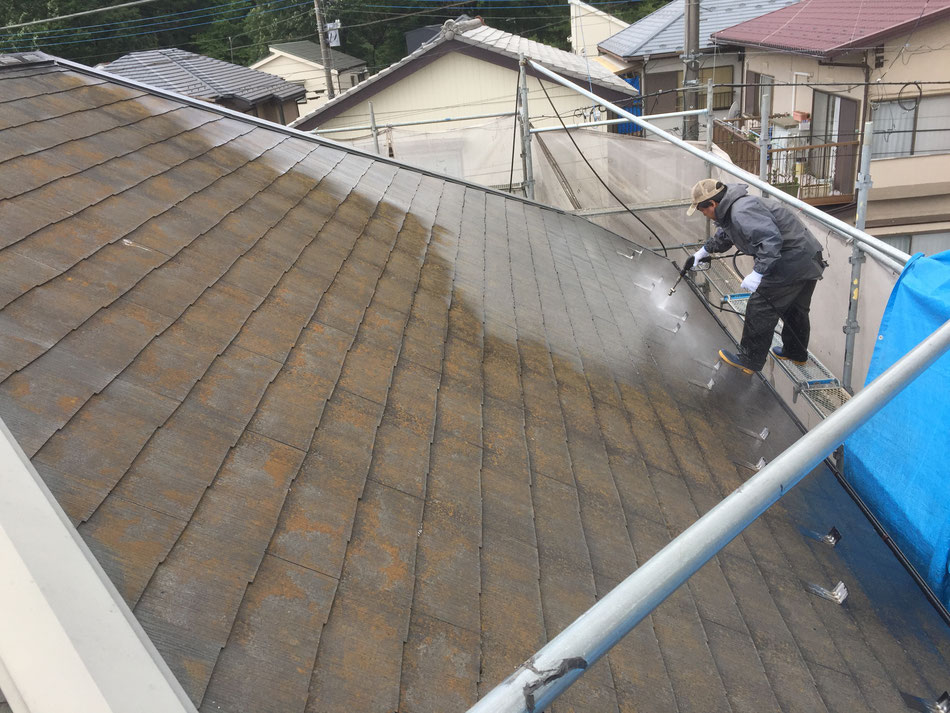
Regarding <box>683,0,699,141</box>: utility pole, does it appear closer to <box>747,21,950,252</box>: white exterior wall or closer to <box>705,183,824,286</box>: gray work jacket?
<box>747,21,950,252</box>: white exterior wall

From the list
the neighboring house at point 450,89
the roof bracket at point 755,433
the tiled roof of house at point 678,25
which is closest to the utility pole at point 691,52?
the neighboring house at point 450,89

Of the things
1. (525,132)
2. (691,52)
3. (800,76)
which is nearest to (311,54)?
(800,76)

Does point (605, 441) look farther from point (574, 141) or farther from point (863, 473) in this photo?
point (574, 141)

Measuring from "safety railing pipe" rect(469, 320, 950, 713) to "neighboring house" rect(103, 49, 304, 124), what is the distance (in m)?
20.0

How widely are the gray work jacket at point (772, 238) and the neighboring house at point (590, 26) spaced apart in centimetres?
3522

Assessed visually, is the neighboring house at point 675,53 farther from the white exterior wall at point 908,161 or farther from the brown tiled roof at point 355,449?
the brown tiled roof at point 355,449

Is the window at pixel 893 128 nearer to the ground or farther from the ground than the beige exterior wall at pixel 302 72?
nearer to the ground

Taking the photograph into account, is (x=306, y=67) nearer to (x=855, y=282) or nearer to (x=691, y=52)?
(x=691, y=52)

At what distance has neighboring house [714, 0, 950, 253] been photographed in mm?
14609

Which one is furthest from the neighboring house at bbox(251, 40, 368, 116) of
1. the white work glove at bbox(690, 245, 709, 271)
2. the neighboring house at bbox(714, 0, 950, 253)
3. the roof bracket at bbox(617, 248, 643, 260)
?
the white work glove at bbox(690, 245, 709, 271)

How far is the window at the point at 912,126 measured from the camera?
15.1 metres

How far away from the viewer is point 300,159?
20.5 feet

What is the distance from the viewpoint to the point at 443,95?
19641 millimetres

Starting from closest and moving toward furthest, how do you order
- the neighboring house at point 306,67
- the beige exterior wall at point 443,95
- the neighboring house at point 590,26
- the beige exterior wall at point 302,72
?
the beige exterior wall at point 443,95
the neighboring house at point 306,67
the beige exterior wall at point 302,72
the neighboring house at point 590,26
